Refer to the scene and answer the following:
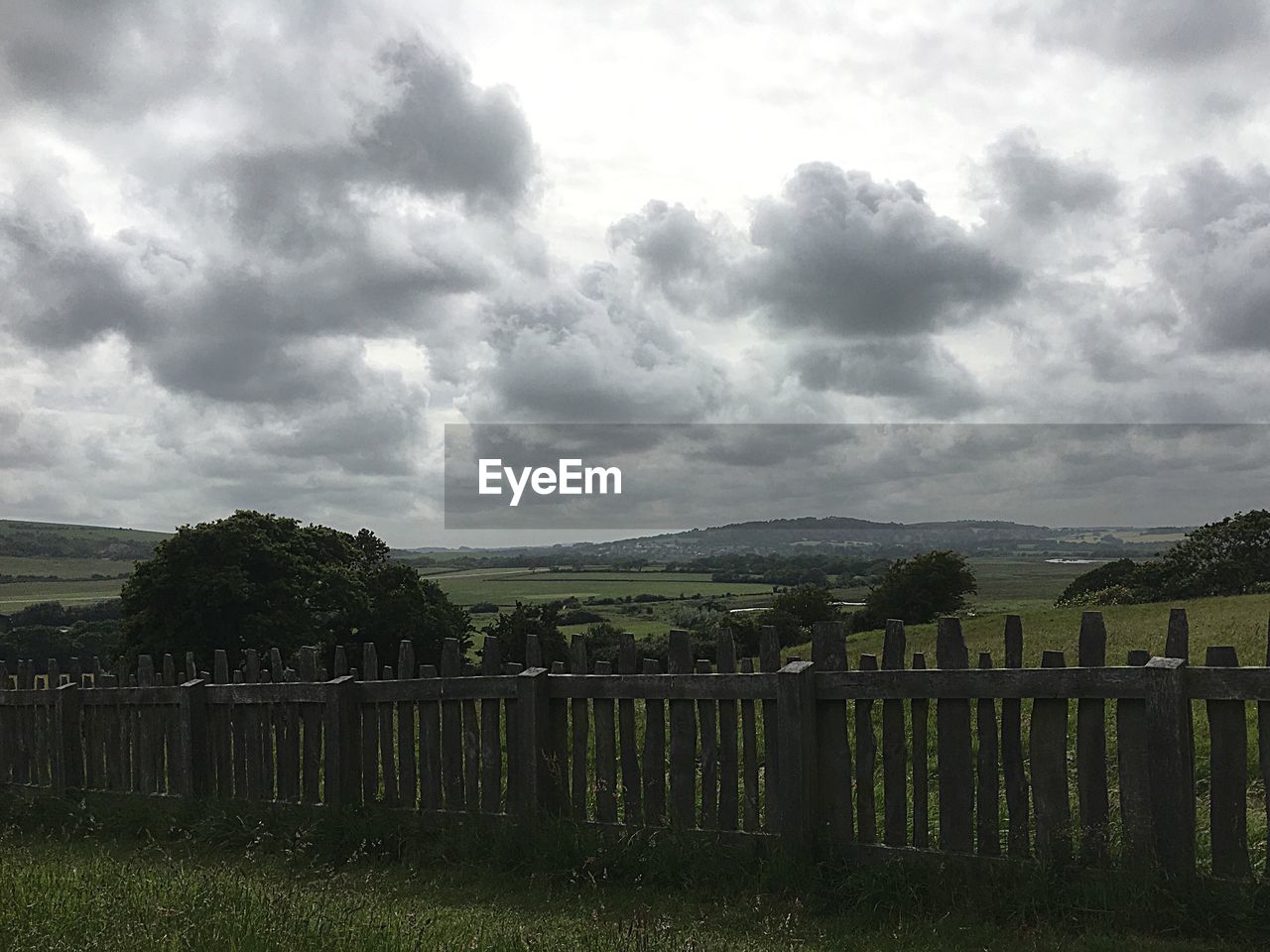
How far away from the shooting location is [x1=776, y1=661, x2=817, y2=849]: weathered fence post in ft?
25.2

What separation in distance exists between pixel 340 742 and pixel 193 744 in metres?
2.49

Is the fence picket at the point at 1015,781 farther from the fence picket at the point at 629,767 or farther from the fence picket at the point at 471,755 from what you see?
the fence picket at the point at 471,755

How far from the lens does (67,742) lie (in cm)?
1343

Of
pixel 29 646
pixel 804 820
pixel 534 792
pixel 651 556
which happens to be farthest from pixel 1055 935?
pixel 651 556

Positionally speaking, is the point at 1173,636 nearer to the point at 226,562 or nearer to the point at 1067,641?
the point at 1067,641

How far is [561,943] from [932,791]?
19.4 feet

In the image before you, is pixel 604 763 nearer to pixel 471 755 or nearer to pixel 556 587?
pixel 471 755

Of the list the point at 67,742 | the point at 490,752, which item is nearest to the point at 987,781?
the point at 490,752

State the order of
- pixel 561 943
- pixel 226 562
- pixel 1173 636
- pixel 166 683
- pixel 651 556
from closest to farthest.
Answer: pixel 561 943, pixel 1173 636, pixel 166 683, pixel 226 562, pixel 651 556

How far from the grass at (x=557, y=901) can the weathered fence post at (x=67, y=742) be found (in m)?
3.66

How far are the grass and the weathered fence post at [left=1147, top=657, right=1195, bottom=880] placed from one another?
29 centimetres

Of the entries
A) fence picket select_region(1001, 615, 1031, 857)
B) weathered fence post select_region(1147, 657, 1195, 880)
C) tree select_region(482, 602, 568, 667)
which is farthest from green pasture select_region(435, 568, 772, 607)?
weathered fence post select_region(1147, 657, 1195, 880)

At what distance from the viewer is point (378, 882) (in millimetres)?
8516

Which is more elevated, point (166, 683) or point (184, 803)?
point (166, 683)
